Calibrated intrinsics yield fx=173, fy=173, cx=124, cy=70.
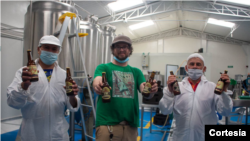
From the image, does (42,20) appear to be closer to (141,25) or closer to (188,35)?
(141,25)

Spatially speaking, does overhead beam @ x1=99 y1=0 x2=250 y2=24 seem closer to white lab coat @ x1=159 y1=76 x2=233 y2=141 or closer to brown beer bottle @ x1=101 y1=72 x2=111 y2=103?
white lab coat @ x1=159 y1=76 x2=233 y2=141

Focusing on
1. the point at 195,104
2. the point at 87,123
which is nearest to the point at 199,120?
the point at 195,104

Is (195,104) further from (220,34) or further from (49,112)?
(220,34)

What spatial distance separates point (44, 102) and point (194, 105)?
4.77ft

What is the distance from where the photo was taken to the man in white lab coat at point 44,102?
150 centimetres

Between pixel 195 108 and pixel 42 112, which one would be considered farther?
pixel 195 108

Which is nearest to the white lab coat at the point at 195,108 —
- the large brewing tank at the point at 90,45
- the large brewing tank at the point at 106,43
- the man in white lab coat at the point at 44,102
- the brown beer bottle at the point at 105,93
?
the brown beer bottle at the point at 105,93

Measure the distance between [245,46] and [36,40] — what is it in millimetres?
12767

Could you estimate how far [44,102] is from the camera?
5.16 feet

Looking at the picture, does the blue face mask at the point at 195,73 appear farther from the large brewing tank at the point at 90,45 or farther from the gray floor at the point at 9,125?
the gray floor at the point at 9,125

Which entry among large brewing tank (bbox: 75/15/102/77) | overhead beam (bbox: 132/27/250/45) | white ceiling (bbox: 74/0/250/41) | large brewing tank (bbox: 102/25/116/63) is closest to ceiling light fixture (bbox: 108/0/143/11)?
white ceiling (bbox: 74/0/250/41)

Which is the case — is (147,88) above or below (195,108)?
above

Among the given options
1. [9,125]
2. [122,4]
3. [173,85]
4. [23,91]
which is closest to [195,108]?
[173,85]

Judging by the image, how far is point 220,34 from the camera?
453 inches
